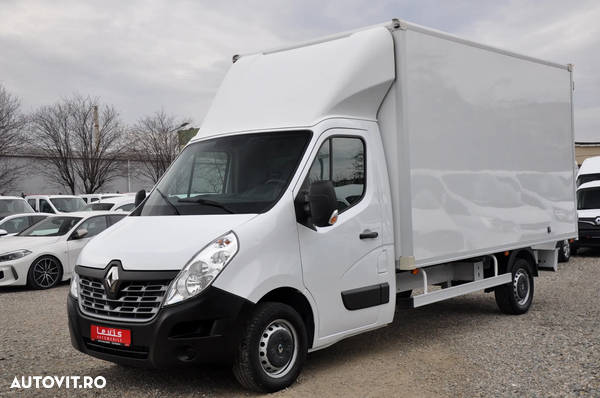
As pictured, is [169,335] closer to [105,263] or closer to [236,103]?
[105,263]

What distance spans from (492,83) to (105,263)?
17.7 ft

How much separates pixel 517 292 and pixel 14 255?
9.34 metres

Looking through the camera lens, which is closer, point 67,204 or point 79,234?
point 79,234

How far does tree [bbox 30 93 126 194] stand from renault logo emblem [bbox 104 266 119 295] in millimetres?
35375

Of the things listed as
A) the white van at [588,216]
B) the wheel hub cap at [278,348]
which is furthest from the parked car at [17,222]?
the white van at [588,216]

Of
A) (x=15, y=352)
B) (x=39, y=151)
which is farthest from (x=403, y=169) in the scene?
(x=39, y=151)

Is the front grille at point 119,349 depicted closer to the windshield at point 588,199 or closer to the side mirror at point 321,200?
the side mirror at point 321,200

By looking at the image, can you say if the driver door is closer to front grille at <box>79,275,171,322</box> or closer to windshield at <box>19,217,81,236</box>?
front grille at <box>79,275,171,322</box>

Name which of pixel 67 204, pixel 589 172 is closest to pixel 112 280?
pixel 589 172

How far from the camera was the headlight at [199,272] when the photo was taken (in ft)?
17.4

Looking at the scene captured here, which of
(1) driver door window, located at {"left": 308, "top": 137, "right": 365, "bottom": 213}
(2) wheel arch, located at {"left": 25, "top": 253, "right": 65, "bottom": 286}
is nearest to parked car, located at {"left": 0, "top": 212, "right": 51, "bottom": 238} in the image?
(2) wheel arch, located at {"left": 25, "top": 253, "right": 65, "bottom": 286}

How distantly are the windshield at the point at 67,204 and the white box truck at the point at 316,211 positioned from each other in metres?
17.2

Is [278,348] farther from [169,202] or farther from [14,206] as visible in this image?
[14,206]

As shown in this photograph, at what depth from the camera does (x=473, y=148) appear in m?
8.02
